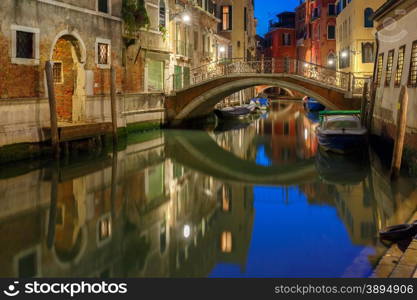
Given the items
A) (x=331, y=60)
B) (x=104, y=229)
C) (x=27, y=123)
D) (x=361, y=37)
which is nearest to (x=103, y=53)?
(x=27, y=123)

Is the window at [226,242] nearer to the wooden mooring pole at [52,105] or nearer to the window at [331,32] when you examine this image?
the wooden mooring pole at [52,105]

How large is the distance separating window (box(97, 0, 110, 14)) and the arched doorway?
1.66 m

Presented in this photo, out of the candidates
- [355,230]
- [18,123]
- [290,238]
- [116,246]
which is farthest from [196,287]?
[18,123]

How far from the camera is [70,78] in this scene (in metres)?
17.5

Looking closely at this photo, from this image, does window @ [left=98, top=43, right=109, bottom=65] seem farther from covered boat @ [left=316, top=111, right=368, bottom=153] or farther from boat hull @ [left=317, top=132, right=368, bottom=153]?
boat hull @ [left=317, top=132, right=368, bottom=153]

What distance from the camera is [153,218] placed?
9.52 metres

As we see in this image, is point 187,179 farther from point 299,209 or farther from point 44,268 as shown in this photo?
point 44,268

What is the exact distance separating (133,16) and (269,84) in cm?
662

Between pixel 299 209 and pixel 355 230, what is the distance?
1775 mm

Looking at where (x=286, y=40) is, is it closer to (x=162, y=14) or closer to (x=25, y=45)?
(x=162, y=14)

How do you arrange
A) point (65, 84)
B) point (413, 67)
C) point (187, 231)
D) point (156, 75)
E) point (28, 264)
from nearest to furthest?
point (28, 264), point (187, 231), point (413, 67), point (65, 84), point (156, 75)

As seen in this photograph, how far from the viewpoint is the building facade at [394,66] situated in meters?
12.8

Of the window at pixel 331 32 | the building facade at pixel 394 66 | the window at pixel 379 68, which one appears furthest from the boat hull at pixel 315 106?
the window at pixel 379 68

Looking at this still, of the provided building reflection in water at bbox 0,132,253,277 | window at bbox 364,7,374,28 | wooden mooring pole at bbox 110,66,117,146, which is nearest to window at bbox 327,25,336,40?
window at bbox 364,7,374,28
